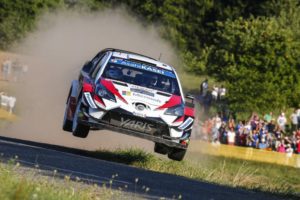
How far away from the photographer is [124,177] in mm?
13625

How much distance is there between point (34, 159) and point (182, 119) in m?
4.14

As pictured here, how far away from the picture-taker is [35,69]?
34531mm

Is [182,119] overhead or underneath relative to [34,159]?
overhead

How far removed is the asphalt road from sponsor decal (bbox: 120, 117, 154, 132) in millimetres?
1787

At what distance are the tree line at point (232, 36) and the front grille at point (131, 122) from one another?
2308 cm

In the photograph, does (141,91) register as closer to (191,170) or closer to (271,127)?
(191,170)

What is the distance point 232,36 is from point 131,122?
38.8 meters

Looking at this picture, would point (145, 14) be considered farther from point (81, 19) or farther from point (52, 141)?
point (52, 141)

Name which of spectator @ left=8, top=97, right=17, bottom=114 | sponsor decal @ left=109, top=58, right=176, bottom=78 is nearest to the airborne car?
sponsor decal @ left=109, top=58, right=176, bottom=78

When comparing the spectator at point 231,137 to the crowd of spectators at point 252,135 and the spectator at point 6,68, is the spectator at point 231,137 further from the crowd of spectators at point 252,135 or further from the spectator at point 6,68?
the spectator at point 6,68

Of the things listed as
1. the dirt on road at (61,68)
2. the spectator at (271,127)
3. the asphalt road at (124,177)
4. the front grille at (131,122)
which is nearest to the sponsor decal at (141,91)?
the front grille at (131,122)

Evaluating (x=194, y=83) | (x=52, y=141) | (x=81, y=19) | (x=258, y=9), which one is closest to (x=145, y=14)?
(x=258, y=9)

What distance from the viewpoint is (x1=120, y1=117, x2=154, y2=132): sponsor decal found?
17344mm

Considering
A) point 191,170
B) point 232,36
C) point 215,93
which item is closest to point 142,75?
point 191,170
